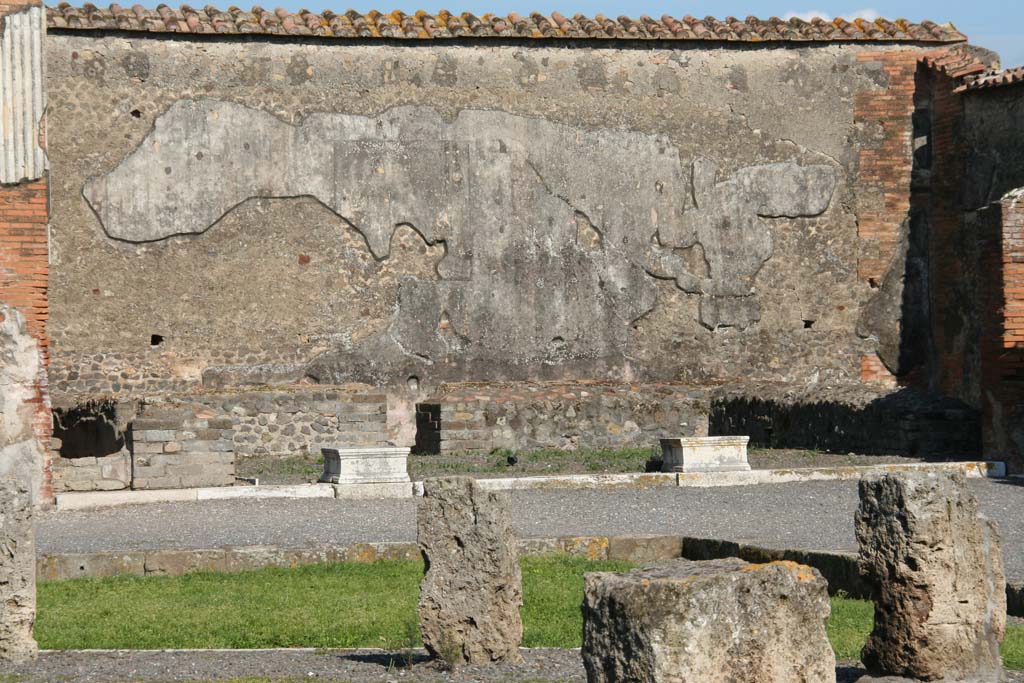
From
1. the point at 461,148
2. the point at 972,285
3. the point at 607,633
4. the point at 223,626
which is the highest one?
the point at 461,148

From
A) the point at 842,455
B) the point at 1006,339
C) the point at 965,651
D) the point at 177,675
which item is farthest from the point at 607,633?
the point at 842,455

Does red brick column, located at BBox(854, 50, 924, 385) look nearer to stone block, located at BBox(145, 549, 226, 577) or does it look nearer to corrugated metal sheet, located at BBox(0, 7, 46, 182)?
corrugated metal sheet, located at BBox(0, 7, 46, 182)

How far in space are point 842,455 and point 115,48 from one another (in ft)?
24.2

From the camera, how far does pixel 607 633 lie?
3908 mm

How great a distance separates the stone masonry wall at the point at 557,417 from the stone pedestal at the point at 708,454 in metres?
3.16

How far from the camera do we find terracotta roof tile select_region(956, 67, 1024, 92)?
49.1 feet

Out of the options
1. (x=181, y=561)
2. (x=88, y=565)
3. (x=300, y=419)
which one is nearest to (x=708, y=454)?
(x=300, y=419)

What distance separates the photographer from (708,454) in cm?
1241

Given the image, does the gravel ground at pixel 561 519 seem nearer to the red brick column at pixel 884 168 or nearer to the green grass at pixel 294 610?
the green grass at pixel 294 610

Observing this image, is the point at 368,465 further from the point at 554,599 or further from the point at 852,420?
the point at 554,599

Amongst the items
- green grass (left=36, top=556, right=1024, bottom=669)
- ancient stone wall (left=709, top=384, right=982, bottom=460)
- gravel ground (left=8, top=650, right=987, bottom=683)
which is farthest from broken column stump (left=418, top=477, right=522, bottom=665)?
ancient stone wall (left=709, top=384, right=982, bottom=460)

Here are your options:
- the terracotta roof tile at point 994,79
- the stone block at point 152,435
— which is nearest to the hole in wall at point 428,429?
the stone block at point 152,435

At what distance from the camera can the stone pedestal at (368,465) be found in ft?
38.6

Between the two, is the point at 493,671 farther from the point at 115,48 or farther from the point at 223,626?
the point at 115,48
